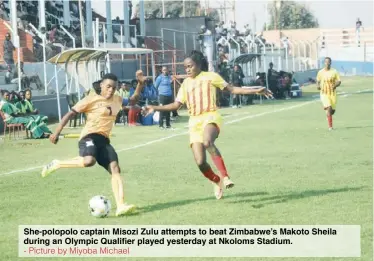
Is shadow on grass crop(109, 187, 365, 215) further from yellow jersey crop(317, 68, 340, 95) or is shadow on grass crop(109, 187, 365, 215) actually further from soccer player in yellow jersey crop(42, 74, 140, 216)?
yellow jersey crop(317, 68, 340, 95)

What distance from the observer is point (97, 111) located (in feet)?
41.0

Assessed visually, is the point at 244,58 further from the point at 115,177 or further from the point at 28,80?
the point at 115,177

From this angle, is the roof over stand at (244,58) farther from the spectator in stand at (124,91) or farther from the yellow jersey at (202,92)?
the yellow jersey at (202,92)

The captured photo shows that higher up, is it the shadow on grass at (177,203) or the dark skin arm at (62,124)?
the dark skin arm at (62,124)

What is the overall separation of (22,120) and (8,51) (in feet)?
30.8

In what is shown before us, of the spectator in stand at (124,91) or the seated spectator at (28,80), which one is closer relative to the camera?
the spectator in stand at (124,91)

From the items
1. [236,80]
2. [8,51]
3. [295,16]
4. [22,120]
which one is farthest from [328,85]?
[295,16]

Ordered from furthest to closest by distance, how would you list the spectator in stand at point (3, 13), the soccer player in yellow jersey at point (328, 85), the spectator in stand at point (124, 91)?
the spectator in stand at point (3, 13), the spectator in stand at point (124, 91), the soccer player in yellow jersey at point (328, 85)

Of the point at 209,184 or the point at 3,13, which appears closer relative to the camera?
the point at 209,184

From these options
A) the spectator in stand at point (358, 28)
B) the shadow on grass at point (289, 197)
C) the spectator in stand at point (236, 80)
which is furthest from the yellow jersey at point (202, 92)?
the spectator in stand at point (358, 28)

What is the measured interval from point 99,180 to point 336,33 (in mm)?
81825

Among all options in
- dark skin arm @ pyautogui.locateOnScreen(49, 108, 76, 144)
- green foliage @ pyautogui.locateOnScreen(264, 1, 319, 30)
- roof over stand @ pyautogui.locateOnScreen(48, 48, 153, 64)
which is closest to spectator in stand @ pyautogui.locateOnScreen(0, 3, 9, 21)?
roof over stand @ pyautogui.locateOnScreen(48, 48, 153, 64)
